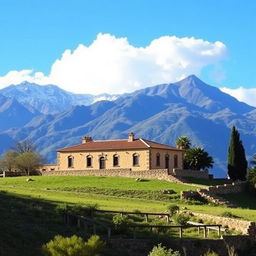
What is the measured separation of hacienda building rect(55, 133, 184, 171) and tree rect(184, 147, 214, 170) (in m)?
1.53

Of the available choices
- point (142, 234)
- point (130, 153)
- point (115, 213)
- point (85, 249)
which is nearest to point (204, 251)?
point (142, 234)

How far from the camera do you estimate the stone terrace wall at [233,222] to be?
38.5 meters

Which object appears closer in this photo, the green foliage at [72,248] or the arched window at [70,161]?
the green foliage at [72,248]

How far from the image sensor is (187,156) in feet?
298

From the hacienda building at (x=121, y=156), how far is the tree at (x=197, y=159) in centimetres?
153

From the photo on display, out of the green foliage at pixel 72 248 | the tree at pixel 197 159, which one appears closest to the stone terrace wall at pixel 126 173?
the tree at pixel 197 159

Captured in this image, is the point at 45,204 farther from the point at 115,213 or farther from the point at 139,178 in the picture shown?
the point at 139,178

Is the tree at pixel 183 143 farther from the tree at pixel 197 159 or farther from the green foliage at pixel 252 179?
the green foliage at pixel 252 179

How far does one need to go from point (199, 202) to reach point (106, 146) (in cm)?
2902

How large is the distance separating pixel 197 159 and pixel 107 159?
14541mm

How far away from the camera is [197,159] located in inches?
3519

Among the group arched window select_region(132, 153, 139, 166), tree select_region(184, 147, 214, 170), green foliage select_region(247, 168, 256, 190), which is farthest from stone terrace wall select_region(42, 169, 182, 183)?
tree select_region(184, 147, 214, 170)

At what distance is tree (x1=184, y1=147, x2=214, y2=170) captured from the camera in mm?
88312

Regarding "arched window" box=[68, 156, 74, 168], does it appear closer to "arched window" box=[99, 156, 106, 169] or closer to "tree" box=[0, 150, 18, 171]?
"arched window" box=[99, 156, 106, 169]
